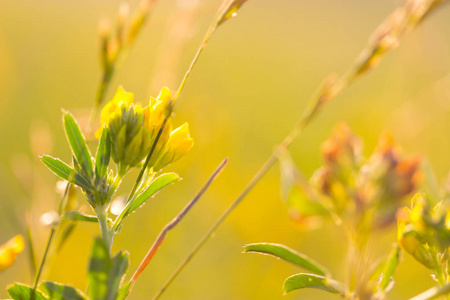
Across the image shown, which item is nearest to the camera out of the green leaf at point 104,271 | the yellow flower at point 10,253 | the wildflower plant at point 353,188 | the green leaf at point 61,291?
the green leaf at point 104,271

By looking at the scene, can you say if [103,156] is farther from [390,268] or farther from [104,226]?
[390,268]

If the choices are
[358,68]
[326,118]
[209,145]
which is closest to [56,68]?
[326,118]

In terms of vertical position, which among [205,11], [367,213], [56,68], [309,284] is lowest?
[309,284]

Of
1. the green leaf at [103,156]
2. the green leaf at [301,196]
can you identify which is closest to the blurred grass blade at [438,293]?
the green leaf at [103,156]

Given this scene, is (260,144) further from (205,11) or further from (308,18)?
(308,18)

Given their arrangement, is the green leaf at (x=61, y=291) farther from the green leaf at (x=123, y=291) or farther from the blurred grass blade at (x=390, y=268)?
the blurred grass blade at (x=390, y=268)

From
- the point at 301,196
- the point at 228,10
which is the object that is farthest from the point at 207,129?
the point at 228,10
